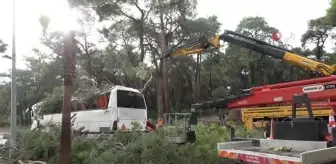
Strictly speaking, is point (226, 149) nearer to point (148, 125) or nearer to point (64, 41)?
point (64, 41)

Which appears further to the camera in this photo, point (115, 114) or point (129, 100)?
point (129, 100)

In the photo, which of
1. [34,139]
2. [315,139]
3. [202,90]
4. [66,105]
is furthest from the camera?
[202,90]

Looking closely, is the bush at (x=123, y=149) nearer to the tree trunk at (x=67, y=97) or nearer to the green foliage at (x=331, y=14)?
the tree trunk at (x=67, y=97)

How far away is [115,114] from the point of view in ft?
51.0

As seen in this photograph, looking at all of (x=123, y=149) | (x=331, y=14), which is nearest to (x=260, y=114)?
(x=123, y=149)

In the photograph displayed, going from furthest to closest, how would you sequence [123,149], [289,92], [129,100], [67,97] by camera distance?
[129,100] → [123,149] → [289,92] → [67,97]

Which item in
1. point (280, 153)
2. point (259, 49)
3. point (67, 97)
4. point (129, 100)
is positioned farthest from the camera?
point (129, 100)

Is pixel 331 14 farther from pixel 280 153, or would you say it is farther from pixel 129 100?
pixel 280 153

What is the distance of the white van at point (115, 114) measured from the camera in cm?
1554

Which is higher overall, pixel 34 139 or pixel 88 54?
pixel 88 54

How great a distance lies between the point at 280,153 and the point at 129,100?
1157 cm

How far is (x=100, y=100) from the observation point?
16.4 m

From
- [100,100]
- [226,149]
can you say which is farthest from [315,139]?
[100,100]

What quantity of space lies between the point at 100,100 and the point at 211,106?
7888 mm
